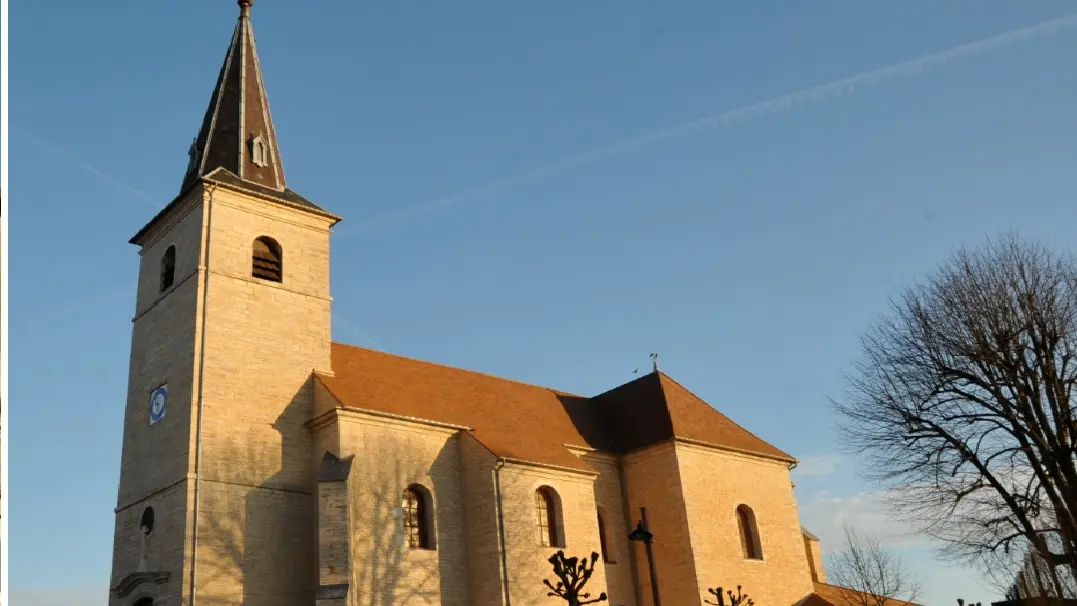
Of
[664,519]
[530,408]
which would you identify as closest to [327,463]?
[530,408]

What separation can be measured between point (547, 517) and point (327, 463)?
561 cm

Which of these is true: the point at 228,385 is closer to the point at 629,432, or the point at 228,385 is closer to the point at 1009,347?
the point at 629,432

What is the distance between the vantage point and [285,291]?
2252 cm

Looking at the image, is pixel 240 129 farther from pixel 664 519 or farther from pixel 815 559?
pixel 815 559

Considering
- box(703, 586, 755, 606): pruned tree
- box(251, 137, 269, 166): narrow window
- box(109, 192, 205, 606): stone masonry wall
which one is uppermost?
box(251, 137, 269, 166): narrow window

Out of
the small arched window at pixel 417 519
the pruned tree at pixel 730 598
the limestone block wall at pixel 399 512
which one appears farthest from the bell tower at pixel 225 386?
the pruned tree at pixel 730 598

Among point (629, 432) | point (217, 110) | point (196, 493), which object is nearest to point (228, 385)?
point (196, 493)

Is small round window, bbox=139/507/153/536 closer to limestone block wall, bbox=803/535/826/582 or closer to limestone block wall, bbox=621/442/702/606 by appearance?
limestone block wall, bbox=621/442/702/606

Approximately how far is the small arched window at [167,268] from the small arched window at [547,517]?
411 inches

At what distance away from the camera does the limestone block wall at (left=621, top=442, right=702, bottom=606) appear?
24.0m

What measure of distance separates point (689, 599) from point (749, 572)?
232cm

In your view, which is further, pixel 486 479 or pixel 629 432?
pixel 629 432

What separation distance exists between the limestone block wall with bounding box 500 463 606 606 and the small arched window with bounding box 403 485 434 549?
1791 millimetres

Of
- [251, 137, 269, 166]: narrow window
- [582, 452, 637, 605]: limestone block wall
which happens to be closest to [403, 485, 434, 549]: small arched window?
[582, 452, 637, 605]: limestone block wall
